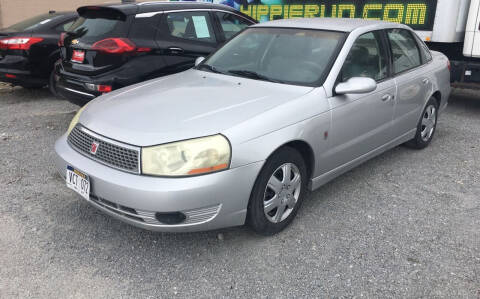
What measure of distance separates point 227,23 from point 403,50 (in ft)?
8.36

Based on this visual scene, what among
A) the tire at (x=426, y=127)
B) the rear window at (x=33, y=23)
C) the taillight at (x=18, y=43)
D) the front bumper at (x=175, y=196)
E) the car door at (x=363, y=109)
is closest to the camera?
the front bumper at (x=175, y=196)

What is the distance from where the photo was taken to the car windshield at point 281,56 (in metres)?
3.65

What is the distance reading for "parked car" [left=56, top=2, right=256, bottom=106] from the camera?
16.3 ft

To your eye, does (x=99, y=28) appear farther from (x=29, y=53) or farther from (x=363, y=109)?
(x=363, y=109)

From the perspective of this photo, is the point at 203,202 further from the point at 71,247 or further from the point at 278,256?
the point at 71,247

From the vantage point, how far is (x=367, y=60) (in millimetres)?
3994

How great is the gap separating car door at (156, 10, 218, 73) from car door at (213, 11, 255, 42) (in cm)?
14

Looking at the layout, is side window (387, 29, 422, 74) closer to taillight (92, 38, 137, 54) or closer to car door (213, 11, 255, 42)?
car door (213, 11, 255, 42)

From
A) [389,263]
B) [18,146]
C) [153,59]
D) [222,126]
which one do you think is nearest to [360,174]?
[389,263]

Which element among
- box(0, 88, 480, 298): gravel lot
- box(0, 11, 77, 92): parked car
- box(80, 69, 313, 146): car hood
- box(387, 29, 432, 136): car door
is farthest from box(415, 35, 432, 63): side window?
box(0, 11, 77, 92): parked car

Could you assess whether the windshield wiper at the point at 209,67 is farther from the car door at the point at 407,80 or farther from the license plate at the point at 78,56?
the car door at the point at 407,80

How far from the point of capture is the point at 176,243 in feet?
10.5

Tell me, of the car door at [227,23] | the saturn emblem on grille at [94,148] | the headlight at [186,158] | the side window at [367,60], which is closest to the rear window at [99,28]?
the car door at [227,23]

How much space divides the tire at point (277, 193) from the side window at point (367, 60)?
96cm
